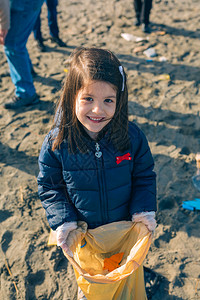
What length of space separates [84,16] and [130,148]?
16.4 ft

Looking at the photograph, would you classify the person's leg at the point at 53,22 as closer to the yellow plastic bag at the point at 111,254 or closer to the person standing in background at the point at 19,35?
the person standing in background at the point at 19,35

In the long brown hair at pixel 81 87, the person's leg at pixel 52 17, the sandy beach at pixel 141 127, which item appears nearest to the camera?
the long brown hair at pixel 81 87

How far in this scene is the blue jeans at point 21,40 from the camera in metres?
3.18

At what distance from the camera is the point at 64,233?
1721mm

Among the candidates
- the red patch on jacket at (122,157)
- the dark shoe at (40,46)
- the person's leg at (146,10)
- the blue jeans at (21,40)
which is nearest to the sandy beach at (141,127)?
the dark shoe at (40,46)

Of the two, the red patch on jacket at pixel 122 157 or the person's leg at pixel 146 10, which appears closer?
the red patch on jacket at pixel 122 157

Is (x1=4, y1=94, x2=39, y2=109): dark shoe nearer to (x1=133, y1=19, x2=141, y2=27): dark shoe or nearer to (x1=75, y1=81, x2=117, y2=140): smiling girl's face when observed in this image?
(x1=75, y1=81, x2=117, y2=140): smiling girl's face

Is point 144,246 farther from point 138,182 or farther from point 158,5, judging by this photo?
point 158,5

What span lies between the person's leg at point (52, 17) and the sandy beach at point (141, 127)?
0.81 feet

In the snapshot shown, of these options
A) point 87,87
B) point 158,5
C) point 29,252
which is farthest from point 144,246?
point 158,5

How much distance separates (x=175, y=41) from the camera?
4.96 metres

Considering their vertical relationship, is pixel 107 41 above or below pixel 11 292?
above

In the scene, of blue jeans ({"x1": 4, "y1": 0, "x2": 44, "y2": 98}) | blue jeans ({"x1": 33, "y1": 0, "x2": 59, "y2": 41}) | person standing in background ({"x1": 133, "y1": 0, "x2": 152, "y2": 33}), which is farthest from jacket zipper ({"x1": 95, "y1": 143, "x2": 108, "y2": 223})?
person standing in background ({"x1": 133, "y1": 0, "x2": 152, "y2": 33})

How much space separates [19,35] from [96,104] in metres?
2.30
